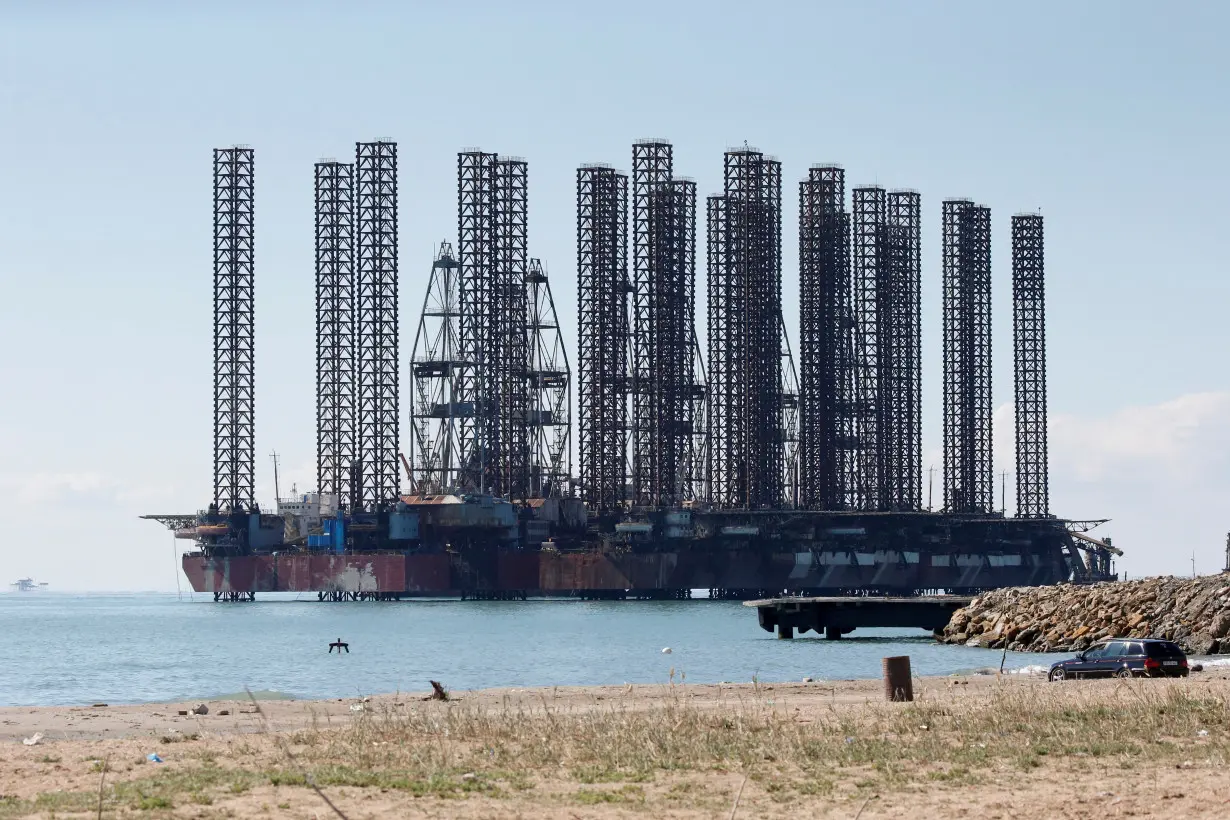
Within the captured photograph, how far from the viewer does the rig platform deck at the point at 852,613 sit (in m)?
88.9

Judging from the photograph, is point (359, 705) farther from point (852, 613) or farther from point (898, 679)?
point (852, 613)

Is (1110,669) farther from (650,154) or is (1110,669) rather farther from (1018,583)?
(1018,583)

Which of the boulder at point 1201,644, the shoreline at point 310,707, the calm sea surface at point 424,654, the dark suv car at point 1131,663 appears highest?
the dark suv car at point 1131,663

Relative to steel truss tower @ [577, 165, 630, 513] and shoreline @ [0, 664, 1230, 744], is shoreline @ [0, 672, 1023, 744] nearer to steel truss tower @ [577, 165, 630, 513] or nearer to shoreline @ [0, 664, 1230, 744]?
shoreline @ [0, 664, 1230, 744]

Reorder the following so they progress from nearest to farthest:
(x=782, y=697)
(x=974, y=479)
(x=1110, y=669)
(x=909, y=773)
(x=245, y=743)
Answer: (x=909, y=773), (x=245, y=743), (x=782, y=697), (x=1110, y=669), (x=974, y=479)

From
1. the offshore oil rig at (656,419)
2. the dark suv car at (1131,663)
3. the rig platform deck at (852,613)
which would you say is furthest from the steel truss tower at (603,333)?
the dark suv car at (1131,663)

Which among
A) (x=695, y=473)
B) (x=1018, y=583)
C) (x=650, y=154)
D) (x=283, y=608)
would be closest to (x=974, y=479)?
(x=1018, y=583)

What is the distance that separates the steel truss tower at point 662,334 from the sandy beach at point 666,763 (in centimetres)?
13542

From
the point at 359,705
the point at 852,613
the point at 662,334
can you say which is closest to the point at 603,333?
the point at 662,334

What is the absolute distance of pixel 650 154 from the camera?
167 meters

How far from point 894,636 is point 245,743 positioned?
73264 millimetres

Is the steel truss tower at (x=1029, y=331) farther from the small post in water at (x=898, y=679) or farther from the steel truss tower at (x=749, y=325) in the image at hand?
the small post in water at (x=898, y=679)

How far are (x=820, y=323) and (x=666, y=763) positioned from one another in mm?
152050

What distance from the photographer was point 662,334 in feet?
559
